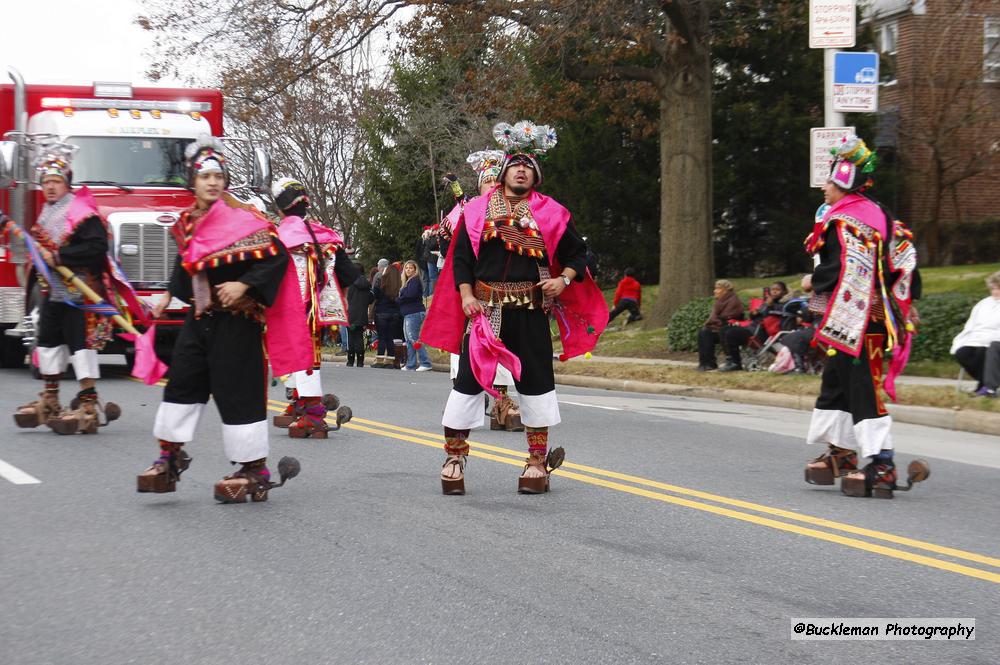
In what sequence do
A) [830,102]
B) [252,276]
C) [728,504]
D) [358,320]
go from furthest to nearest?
[358,320]
[830,102]
[728,504]
[252,276]

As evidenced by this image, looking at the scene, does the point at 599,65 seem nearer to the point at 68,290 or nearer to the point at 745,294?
the point at 745,294

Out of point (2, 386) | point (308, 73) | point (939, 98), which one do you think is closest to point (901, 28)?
point (939, 98)

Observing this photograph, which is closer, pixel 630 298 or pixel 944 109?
pixel 630 298

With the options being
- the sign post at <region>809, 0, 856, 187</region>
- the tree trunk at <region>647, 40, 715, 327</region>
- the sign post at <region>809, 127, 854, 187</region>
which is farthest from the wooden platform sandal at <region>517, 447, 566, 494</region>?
the tree trunk at <region>647, 40, 715, 327</region>

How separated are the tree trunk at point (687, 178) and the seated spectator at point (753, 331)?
4662 millimetres

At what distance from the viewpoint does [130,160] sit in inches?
700

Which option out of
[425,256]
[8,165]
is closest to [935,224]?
[425,256]

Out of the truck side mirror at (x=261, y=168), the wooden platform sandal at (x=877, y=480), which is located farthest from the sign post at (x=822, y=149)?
the wooden platform sandal at (x=877, y=480)

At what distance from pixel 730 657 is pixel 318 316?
718 cm

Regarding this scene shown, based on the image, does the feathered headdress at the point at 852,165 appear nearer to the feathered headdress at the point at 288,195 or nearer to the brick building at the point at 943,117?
the feathered headdress at the point at 288,195

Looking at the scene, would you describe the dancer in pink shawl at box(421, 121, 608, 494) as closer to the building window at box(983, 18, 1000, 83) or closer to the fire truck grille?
the fire truck grille

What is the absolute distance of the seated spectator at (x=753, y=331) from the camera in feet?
58.2

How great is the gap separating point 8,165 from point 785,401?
915 cm

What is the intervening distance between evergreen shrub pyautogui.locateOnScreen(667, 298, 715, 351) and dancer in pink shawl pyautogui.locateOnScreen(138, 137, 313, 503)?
44.8 ft
